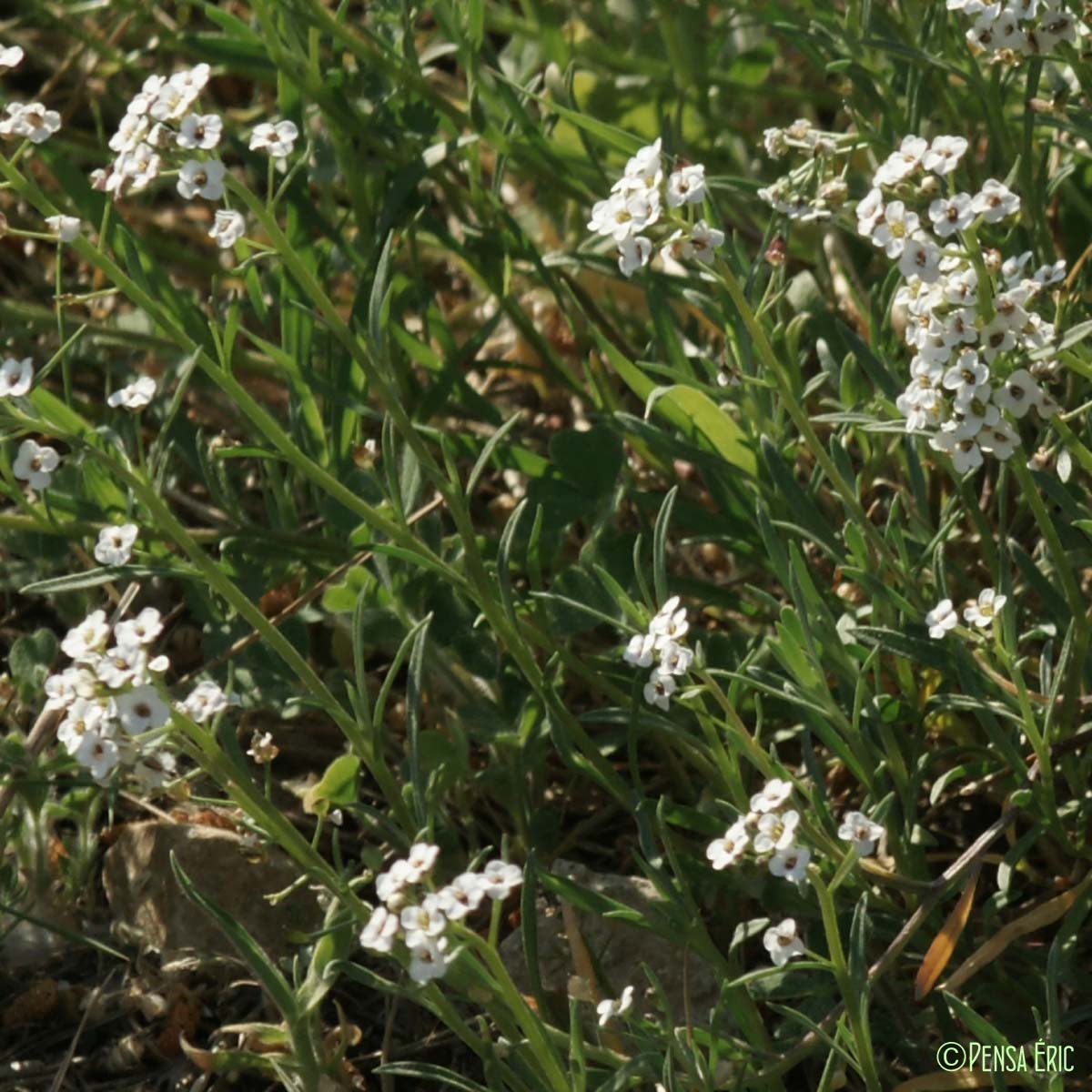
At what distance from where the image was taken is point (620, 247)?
6.00ft

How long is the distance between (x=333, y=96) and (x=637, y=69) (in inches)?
29.6

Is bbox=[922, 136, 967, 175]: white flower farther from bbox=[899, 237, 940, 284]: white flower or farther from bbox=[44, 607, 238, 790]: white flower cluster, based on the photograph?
bbox=[44, 607, 238, 790]: white flower cluster

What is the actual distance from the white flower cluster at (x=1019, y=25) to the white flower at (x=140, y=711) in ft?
4.14

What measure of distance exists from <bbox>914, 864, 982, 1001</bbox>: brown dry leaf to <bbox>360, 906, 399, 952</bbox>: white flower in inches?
32.1

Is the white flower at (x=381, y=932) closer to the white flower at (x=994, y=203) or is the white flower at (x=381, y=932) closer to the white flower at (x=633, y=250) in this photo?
the white flower at (x=633, y=250)

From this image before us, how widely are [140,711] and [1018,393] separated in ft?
3.43

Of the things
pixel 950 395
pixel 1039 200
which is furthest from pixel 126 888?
pixel 1039 200

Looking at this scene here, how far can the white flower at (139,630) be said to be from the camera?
5.44 feet

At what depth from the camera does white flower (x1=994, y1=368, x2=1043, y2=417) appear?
5.93ft

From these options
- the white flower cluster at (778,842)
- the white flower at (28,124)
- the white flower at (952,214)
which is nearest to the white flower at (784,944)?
the white flower cluster at (778,842)

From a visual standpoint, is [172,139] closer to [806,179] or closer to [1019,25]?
[806,179]

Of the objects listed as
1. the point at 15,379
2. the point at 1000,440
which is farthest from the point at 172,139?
the point at 1000,440

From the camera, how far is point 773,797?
174 centimetres

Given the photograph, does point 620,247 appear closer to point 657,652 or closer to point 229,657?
point 657,652
